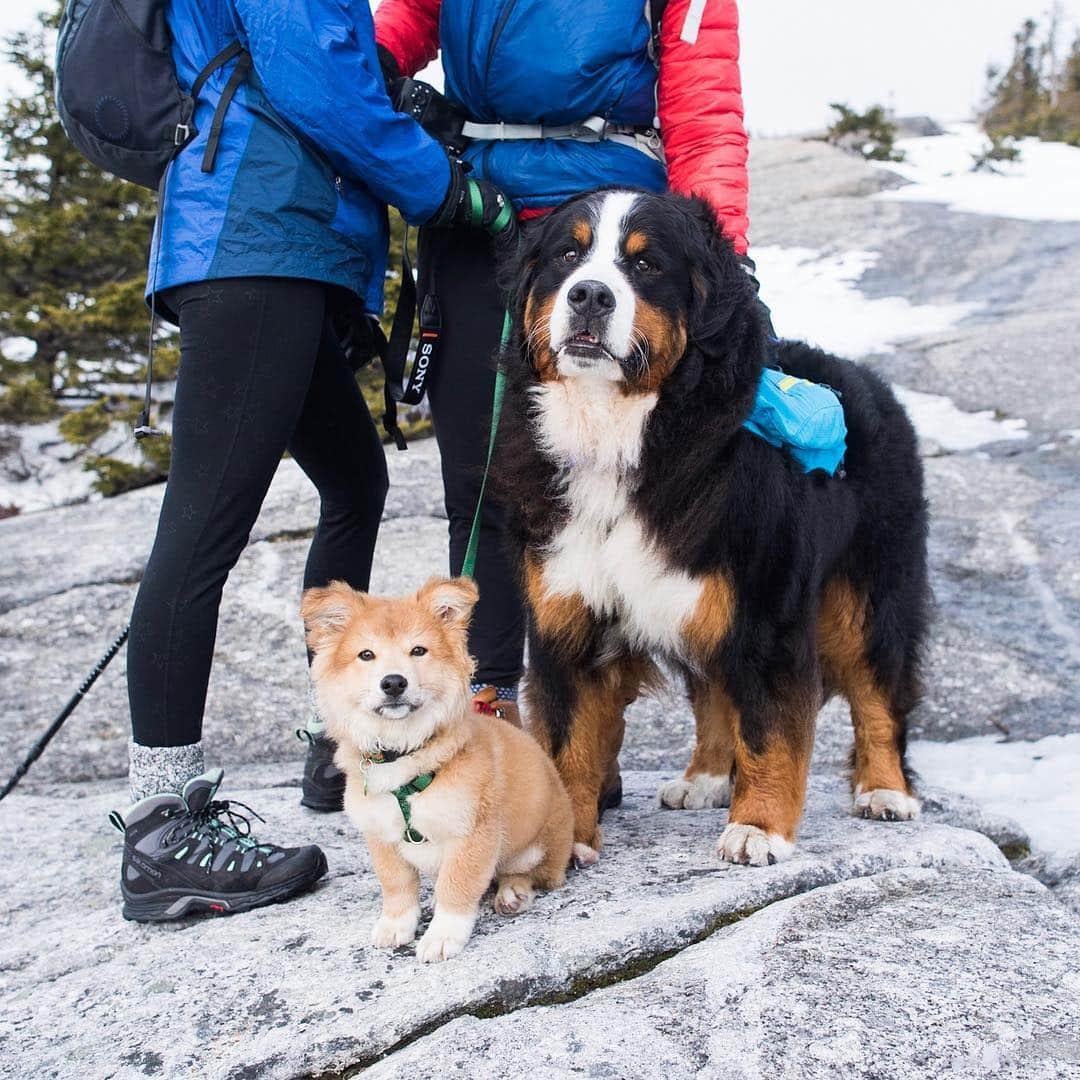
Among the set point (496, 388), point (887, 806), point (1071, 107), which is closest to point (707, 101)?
point (496, 388)

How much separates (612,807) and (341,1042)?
1.77m

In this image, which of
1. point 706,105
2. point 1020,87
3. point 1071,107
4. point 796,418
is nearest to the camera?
point 796,418

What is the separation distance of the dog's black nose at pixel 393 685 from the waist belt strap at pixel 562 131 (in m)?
1.81

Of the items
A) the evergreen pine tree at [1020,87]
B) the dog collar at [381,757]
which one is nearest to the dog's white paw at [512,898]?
the dog collar at [381,757]

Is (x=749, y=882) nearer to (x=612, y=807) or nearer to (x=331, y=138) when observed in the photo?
(x=612, y=807)

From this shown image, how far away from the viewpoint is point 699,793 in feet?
12.3

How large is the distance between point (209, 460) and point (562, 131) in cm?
147

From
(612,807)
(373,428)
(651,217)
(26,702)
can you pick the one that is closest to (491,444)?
(373,428)

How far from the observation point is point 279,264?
2.70 meters

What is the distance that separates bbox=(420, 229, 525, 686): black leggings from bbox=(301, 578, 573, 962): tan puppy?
905 millimetres

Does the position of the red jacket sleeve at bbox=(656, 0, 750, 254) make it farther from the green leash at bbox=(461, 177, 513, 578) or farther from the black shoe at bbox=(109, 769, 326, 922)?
the black shoe at bbox=(109, 769, 326, 922)

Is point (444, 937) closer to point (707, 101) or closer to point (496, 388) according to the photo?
point (496, 388)

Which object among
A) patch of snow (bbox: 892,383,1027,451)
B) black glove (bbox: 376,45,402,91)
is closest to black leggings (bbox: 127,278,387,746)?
black glove (bbox: 376,45,402,91)

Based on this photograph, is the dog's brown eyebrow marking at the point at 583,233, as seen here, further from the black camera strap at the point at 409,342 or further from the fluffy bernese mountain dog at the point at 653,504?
the black camera strap at the point at 409,342
